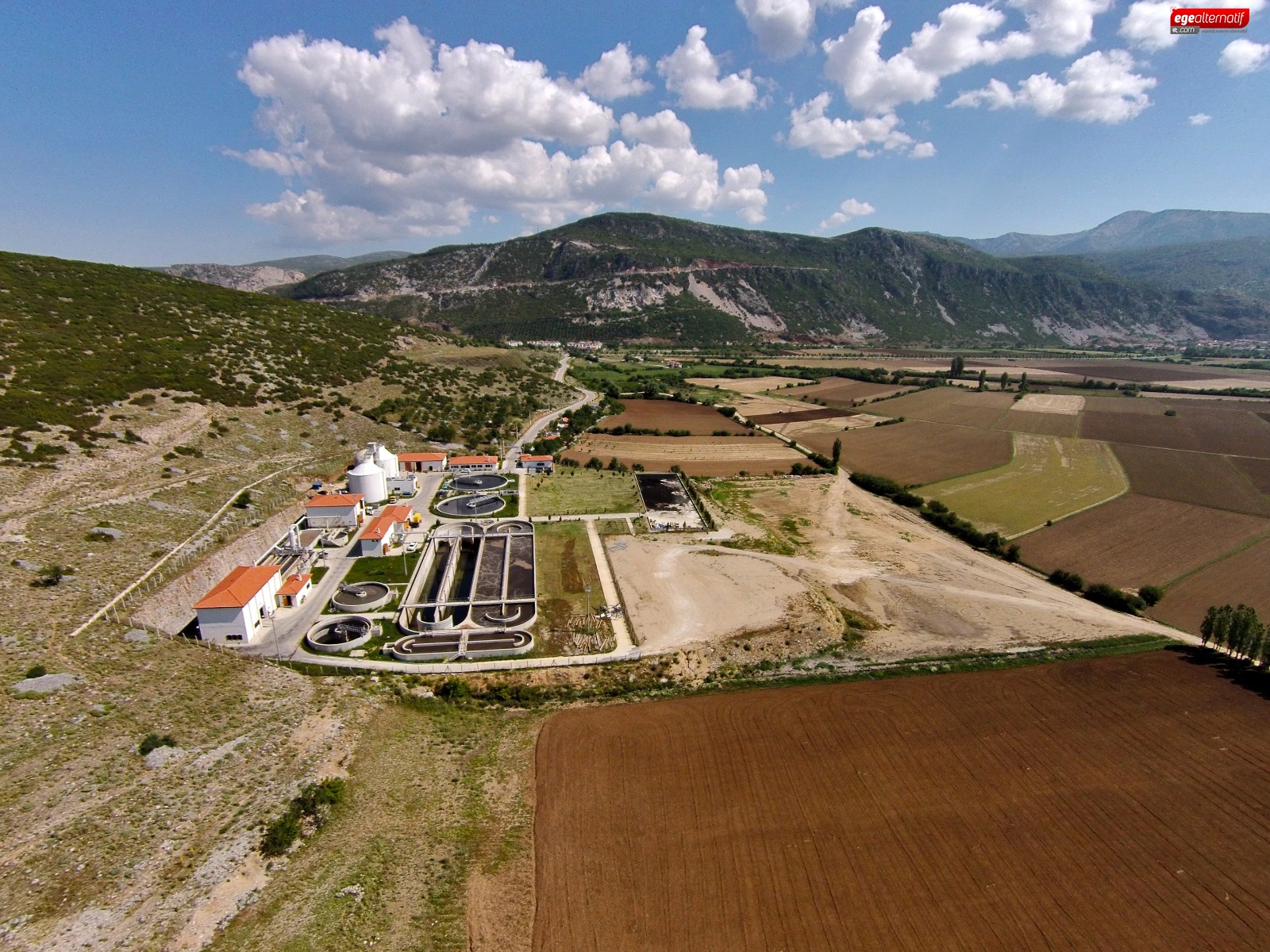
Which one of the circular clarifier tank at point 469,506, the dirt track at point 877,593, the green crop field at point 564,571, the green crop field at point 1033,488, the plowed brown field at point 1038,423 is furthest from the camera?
the plowed brown field at point 1038,423

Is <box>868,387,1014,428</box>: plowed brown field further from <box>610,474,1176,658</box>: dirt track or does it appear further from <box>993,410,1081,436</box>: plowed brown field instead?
<box>610,474,1176,658</box>: dirt track

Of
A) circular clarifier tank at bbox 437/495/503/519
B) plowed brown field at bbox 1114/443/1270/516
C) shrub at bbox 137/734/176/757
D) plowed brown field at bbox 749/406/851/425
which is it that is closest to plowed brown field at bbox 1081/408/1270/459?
plowed brown field at bbox 1114/443/1270/516

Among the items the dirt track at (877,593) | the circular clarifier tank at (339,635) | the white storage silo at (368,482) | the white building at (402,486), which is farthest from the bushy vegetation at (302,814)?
the white building at (402,486)

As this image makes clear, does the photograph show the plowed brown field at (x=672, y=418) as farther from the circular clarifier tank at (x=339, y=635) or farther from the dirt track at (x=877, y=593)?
the circular clarifier tank at (x=339, y=635)

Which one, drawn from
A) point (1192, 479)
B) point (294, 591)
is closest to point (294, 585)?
point (294, 591)

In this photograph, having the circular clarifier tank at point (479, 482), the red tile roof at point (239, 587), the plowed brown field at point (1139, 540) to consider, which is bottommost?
the plowed brown field at point (1139, 540)

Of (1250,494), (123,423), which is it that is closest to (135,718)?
(123,423)
